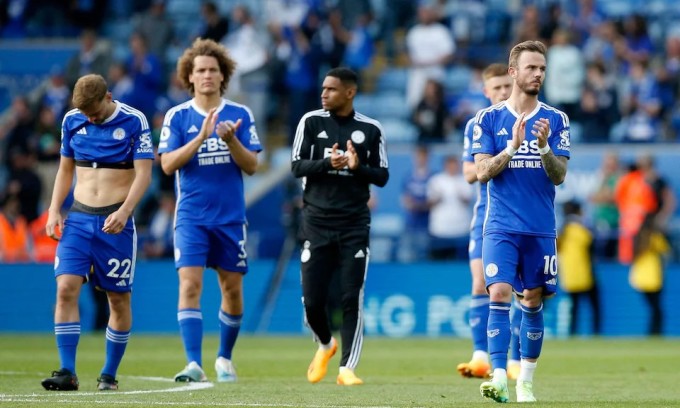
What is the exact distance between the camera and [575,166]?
22.5 metres

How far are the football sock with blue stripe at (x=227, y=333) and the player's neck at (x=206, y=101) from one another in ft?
5.81

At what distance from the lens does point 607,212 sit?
21.7 m

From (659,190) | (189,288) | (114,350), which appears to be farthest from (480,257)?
(659,190)

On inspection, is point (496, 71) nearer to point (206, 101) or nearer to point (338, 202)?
point (338, 202)

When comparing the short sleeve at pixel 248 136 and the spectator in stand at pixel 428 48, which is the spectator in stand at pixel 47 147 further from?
the short sleeve at pixel 248 136

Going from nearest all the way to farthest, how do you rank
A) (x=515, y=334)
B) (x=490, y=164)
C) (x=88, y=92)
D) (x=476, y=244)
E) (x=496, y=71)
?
(x=490, y=164)
(x=88, y=92)
(x=496, y=71)
(x=476, y=244)
(x=515, y=334)

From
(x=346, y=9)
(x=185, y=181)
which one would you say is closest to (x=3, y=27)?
(x=346, y=9)

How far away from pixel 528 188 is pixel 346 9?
1786cm

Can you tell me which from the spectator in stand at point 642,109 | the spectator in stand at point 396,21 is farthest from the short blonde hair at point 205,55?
the spectator in stand at point 396,21

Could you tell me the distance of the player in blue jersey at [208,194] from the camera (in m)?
11.3

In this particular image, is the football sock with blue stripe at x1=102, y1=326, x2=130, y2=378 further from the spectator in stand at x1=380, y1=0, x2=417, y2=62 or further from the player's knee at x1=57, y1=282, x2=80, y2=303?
the spectator in stand at x1=380, y1=0, x2=417, y2=62

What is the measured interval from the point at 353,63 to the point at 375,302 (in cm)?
620

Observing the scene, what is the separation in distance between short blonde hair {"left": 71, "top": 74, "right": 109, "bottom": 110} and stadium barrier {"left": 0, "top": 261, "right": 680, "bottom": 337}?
10675 mm

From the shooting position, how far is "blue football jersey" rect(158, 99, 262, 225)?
11469 millimetres
